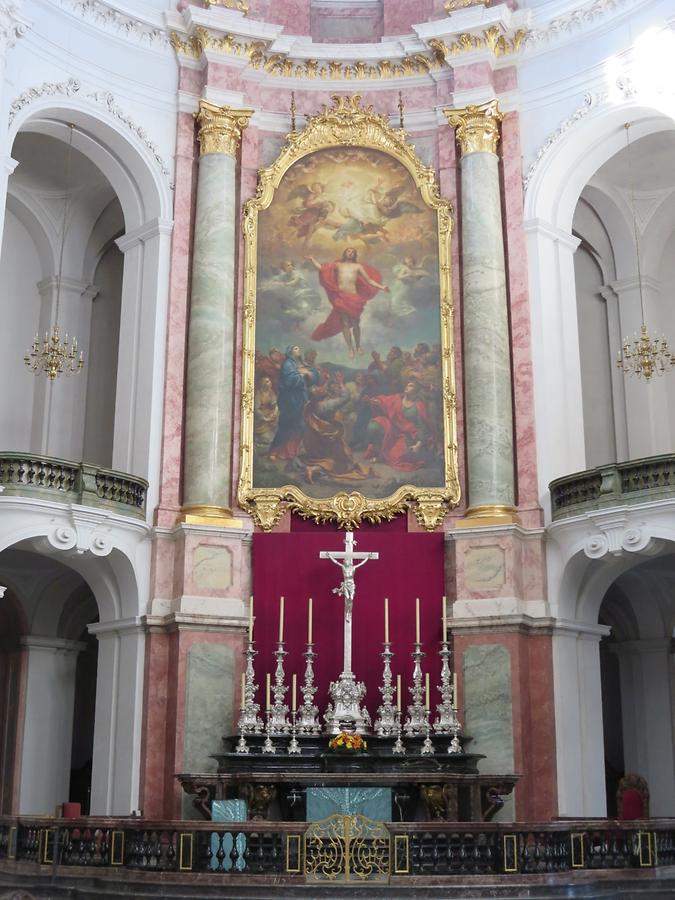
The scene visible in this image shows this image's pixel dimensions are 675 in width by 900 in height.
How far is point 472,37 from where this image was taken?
18922mm

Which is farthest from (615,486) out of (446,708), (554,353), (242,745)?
(242,745)

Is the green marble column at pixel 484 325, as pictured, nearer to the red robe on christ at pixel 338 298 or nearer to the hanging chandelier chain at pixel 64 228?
the red robe on christ at pixel 338 298

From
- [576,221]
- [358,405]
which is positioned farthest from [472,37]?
[358,405]

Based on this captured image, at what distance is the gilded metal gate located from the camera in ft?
37.4

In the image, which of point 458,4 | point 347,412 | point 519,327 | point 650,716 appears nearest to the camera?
point 519,327

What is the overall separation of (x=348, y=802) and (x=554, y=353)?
7285mm

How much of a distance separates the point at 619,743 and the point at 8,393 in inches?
422

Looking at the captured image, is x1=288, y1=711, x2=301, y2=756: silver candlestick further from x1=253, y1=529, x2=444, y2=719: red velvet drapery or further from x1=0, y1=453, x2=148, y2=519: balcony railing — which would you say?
x1=0, y1=453, x2=148, y2=519: balcony railing

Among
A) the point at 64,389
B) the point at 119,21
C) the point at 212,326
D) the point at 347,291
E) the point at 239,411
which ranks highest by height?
the point at 119,21

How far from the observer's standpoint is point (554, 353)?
59.3 feet

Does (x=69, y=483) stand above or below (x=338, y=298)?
below

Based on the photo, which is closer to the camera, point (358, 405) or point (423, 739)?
point (423, 739)

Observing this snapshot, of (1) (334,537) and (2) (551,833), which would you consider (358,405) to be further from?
(2) (551,833)

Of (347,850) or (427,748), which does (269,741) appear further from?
(347,850)
